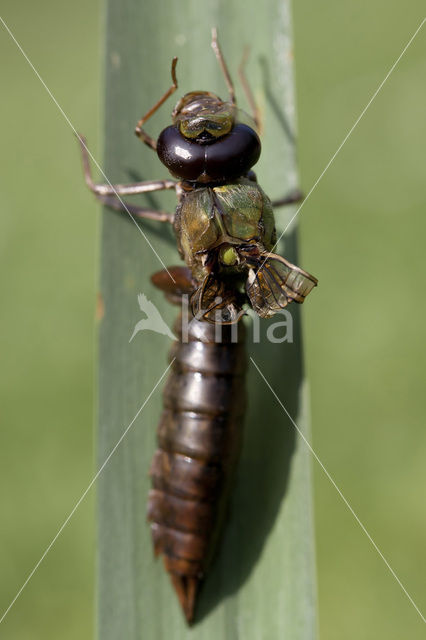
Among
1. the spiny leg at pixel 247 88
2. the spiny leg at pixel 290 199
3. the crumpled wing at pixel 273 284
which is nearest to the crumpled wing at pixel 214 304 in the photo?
the crumpled wing at pixel 273 284

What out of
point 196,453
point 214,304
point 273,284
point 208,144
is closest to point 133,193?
point 208,144

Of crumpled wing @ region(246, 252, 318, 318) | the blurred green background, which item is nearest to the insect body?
crumpled wing @ region(246, 252, 318, 318)

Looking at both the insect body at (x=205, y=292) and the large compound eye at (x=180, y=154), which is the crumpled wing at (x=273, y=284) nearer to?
the insect body at (x=205, y=292)

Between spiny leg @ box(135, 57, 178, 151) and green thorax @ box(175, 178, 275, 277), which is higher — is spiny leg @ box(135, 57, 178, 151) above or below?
above

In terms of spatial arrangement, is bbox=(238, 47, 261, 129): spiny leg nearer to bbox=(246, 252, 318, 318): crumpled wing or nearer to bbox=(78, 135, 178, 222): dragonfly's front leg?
bbox=(78, 135, 178, 222): dragonfly's front leg

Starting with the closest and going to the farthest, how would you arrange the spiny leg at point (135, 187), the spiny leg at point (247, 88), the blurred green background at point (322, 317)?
the spiny leg at point (135, 187)
the spiny leg at point (247, 88)
the blurred green background at point (322, 317)

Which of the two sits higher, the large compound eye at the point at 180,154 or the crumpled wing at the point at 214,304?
the large compound eye at the point at 180,154
